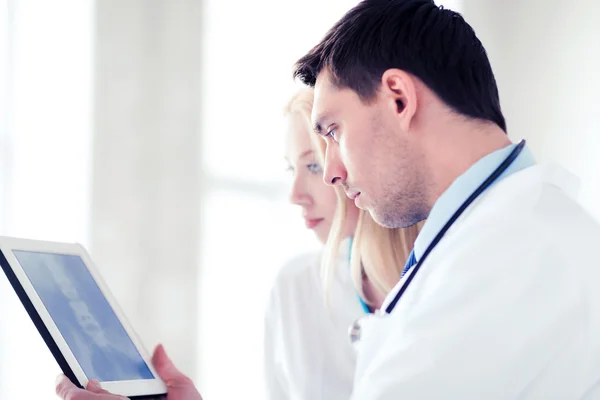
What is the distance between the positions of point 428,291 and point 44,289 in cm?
60

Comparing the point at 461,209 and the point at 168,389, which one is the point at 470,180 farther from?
the point at 168,389

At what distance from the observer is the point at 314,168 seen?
184 cm

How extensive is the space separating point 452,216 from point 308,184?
32.1 inches

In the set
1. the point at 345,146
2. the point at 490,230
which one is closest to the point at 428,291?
the point at 490,230

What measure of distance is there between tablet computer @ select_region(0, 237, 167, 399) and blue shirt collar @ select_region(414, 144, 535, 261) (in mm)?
545

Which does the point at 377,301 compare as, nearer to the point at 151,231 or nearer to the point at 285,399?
the point at 285,399

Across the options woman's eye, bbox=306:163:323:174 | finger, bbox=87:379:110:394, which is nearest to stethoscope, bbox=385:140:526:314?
finger, bbox=87:379:110:394

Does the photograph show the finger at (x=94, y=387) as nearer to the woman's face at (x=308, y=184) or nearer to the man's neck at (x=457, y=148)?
the man's neck at (x=457, y=148)

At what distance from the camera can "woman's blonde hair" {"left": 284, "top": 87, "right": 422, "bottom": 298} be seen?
174 centimetres

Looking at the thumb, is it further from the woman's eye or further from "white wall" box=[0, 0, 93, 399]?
"white wall" box=[0, 0, 93, 399]

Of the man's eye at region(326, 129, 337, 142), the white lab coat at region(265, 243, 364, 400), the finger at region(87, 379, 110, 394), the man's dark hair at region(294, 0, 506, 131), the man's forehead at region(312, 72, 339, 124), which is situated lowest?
the white lab coat at region(265, 243, 364, 400)

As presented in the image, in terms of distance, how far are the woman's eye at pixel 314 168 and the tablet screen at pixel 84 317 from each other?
64 cm

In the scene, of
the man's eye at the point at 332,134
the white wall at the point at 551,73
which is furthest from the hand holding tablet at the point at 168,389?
the white wall at the point at 551,73

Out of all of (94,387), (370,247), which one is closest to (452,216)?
(94,387)
